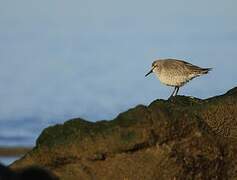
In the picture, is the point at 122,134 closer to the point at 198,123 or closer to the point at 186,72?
the point at 198,123

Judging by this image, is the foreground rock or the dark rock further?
the foreground rock

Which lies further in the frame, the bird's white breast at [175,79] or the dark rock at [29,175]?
the bird's white breast at [175,79]

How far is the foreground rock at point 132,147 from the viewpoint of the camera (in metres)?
10.8

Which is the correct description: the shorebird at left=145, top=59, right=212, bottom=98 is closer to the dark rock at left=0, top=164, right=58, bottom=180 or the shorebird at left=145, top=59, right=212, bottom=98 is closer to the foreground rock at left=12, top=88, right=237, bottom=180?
the foreground rock at left=12, top=88, right=237, bottom=180

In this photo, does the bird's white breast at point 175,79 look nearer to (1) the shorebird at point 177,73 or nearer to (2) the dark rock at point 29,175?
Result: (1) the shorebird at point 177,73

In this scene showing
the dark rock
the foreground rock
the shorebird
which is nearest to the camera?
the dark rock

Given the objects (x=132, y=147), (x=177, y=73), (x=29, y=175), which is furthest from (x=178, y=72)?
(x=29, y=175)

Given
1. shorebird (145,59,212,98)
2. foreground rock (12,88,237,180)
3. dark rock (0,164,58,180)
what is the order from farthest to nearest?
shorebird (145,59,212,98)
foreground rock (12,88,237,180)
dark rock (0,164,58,180)

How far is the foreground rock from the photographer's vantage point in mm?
10766

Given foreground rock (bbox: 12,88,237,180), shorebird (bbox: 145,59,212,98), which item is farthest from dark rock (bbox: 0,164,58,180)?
shorebird (bbox: 145,59,212,98)

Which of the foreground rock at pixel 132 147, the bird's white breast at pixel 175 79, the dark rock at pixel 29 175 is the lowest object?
the dark rock at pixel 29 175

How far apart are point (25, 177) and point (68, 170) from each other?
346cm

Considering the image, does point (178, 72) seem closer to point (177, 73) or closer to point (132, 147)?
point (177, 73)

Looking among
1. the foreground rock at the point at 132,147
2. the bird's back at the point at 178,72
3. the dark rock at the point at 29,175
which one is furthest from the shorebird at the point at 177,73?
the dark rock at the point at 29,175
